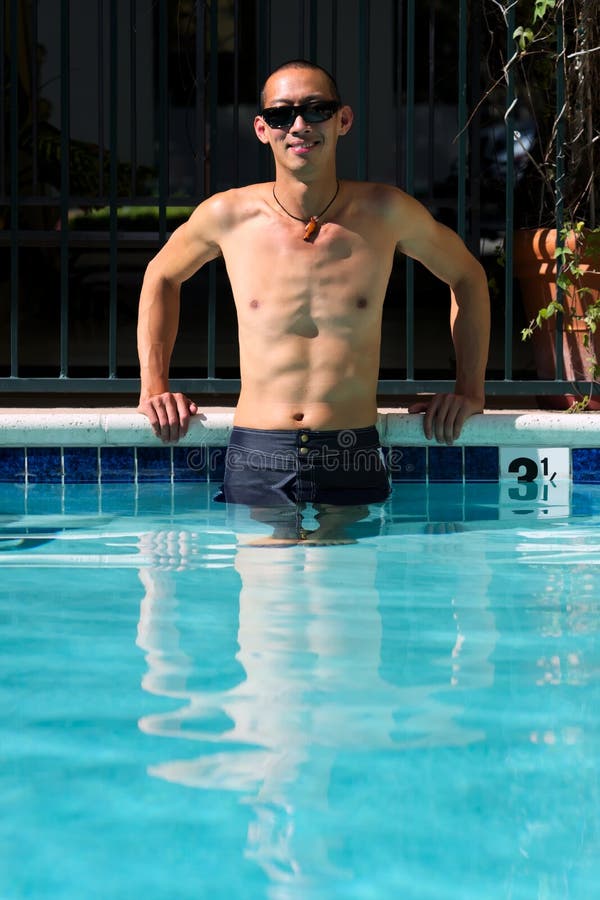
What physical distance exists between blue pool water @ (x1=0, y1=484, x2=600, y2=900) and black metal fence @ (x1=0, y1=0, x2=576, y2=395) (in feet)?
10.6

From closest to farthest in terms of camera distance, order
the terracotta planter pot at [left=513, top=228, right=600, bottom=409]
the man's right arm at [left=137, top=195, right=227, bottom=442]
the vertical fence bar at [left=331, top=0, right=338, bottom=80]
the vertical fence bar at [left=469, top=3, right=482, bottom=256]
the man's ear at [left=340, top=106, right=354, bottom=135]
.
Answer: the man's ear at [left=340, top=106, right=354, bottom=135]
the man's right arm at [left=137, top=195, right=227, bottom=442]
the terracotta planter pot at [left=513, top=228, right=600, bottom=409]
the vertical fence bar at [left=331, top=0, right=338, bottom=80]
the vertical fence bar at [left=469, top=3, right=482, bottom=256]

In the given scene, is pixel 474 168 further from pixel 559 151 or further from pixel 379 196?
pixel 379 196

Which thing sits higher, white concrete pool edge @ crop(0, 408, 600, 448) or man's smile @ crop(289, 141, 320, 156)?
man's smile @ crop(289, 141, 320, 156)

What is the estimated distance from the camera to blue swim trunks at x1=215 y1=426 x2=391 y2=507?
11.8 ft

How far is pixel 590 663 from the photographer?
2.33 metres

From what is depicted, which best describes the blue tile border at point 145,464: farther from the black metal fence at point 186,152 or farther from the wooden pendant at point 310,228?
the black metal fence at point 186,152

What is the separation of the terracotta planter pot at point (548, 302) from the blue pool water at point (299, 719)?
6.30 ft

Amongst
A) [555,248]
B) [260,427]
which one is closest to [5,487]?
[260,427]

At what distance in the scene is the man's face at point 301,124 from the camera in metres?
3.43

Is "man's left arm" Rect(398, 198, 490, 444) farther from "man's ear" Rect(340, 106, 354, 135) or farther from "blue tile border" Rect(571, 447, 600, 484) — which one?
"blue tile border" Rect(571, 447, 600, 484)

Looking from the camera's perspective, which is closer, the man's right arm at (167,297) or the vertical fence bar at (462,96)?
the man's right arm at (167,297)

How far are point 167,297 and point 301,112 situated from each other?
0.64 m

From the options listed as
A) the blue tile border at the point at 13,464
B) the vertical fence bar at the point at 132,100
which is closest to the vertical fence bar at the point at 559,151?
the blue tile border at the point at 13,464

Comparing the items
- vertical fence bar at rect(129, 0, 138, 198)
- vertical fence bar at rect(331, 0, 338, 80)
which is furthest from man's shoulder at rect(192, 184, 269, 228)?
vertical fence bar at rect(129, 0, 138, 198)
